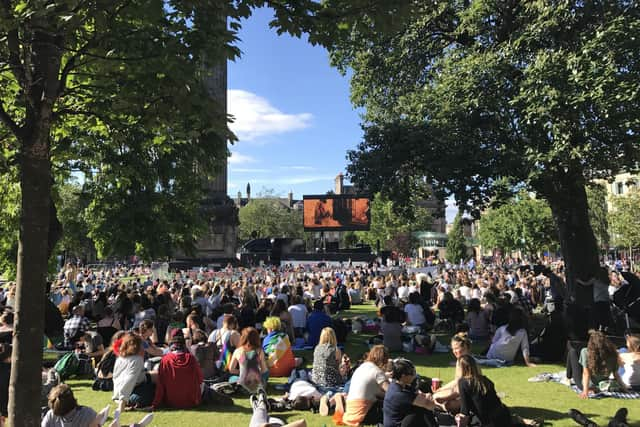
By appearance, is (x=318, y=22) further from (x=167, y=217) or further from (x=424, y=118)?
(x=167, y=217)

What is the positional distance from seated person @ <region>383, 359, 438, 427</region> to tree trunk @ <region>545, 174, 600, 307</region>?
9.91 meters

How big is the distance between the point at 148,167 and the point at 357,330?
789 centimetres

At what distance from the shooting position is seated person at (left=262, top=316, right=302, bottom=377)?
9461mm

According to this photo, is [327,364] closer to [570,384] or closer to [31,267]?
[570,384]

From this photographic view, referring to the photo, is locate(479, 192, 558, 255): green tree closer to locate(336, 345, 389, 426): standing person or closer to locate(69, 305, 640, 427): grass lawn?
locate(69, 305, 640, 427): grass lawn

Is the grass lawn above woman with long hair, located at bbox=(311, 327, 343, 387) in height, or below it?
below

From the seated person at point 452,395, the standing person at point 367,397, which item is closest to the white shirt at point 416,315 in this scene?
the seated person at point 452,395

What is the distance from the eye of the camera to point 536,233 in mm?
57844

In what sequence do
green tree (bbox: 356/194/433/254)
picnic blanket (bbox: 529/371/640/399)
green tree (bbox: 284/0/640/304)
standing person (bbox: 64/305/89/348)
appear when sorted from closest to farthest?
picnic blanket (bbox: 529/371/640/399), green tree (bbox: 284/0/640/304), standing person (bbox: 64/305/89/348), green tree (bbox: 356/194/433/254)

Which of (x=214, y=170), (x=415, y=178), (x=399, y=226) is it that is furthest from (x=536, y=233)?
(x=214, y=170)

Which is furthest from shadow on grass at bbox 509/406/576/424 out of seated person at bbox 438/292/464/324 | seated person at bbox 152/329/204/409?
seated person at bbox 438/292/464/324

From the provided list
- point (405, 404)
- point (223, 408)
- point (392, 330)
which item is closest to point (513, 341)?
point (392, 330)

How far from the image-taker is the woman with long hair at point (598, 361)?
25.0ft

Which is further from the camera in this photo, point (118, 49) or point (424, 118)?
point (424, 118)
